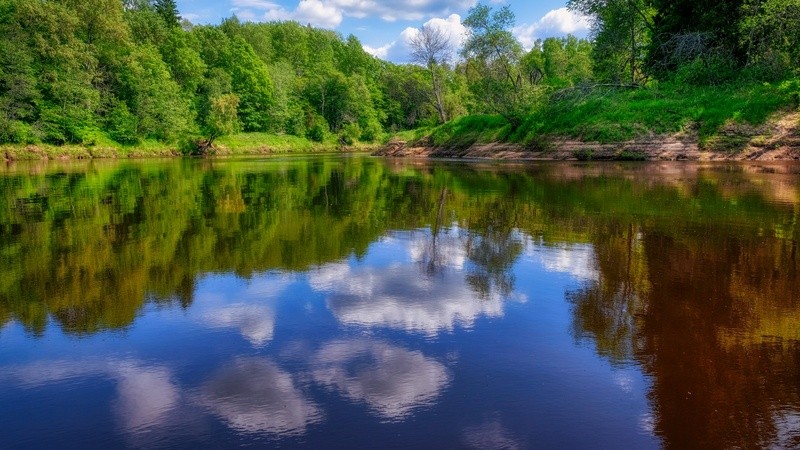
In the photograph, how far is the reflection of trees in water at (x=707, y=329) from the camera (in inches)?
146

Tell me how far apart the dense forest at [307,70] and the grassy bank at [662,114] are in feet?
2.07

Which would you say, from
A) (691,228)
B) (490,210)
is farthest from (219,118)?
(691,228)

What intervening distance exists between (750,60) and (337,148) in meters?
66.2

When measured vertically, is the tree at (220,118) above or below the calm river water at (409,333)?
above

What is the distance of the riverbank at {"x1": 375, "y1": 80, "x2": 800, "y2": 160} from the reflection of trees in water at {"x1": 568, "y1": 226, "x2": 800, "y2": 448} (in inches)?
794

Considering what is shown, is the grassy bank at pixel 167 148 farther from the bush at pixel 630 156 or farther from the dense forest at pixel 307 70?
the bush at pixel 630 156

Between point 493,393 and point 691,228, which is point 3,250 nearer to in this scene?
point 493,393

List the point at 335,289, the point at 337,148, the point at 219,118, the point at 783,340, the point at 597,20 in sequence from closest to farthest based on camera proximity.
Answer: the point at 783,340 < the point at 335,289 < the point at 597,20 < the point at 219,118 < the point at 337,148

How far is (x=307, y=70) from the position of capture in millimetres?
107938

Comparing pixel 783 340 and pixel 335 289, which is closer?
pixel 783 340

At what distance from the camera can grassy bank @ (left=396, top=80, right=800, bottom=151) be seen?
2619cm

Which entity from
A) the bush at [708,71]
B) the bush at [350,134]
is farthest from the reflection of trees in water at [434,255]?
the bush at [350,134]

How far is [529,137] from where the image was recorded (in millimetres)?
36312

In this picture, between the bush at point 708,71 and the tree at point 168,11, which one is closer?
the bush at point 708,71
